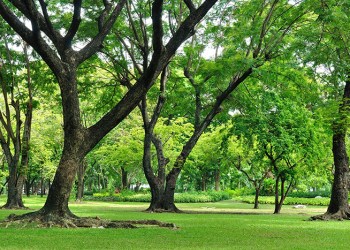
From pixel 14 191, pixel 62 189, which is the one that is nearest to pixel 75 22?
pixel 62 189

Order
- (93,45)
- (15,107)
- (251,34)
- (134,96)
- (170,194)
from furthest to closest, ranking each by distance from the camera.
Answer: (15,107)
(170,194)
(251,34)
(93,45)
(134,96)

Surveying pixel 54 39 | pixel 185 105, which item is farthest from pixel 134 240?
pixel 185 105

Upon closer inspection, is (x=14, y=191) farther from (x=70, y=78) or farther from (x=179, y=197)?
(x=179, y=197)

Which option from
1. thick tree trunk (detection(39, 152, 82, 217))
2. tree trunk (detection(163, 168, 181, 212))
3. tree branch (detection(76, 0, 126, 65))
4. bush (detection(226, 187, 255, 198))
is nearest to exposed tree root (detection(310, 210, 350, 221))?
tree trunk (detection(163, 168, 181, 212))

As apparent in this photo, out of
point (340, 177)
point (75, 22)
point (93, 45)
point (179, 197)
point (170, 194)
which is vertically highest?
point (75, 22)

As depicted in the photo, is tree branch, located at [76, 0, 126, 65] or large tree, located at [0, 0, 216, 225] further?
tree branch, located at [76, 0, 126, 65]

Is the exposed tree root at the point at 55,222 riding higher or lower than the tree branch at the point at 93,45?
lower

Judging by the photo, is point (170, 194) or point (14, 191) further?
point (14, 191)

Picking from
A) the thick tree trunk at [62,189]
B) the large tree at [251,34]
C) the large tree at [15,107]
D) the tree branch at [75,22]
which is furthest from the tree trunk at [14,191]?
the tree branch at [75,22]

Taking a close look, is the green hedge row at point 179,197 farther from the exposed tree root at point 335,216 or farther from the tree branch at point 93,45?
the tree branch at point 93,45

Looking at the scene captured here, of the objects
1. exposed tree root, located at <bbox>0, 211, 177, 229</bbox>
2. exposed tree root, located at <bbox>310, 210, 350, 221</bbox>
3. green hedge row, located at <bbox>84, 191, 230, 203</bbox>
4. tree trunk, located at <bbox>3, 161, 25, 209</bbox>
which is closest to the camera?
exposed tree root, located at <bbox>0, 211, 177, 229</bbox>

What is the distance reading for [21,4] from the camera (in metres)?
11.6

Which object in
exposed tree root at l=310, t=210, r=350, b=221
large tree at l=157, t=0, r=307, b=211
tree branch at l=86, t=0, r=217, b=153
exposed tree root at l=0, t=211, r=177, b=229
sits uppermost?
large tree at l=157, t=0, r=307, b=211

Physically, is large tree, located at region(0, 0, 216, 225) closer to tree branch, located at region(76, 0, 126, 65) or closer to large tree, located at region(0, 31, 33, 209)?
tree branch, located at region(76, 0, 126, 65)
